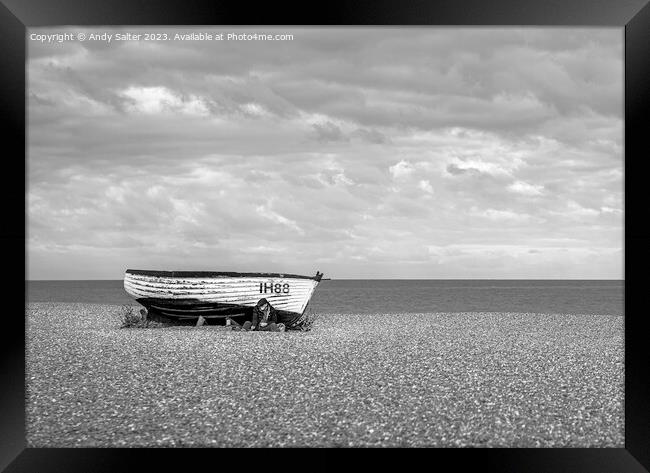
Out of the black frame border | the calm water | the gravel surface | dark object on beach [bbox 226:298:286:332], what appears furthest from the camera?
the calm water

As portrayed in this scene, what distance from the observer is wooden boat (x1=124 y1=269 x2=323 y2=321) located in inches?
747

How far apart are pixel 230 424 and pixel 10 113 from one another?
4733 mm

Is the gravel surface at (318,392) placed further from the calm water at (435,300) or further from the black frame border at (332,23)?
the calm water at (435,300)

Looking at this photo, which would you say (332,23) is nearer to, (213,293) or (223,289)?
(223,289)

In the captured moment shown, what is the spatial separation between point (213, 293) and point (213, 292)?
4cm

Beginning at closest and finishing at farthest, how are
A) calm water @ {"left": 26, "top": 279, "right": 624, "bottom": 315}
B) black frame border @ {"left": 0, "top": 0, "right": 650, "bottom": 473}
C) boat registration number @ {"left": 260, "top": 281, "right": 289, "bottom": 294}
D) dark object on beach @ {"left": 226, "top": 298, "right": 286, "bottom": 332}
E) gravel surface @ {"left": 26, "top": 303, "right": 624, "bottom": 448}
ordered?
black frame border @ {"left": 0, "top": 0, "right": 650, "bottom": 473}, gravel surface @ {"left": 26, "top": 303, "right": 624, "bottom": 448}, dark object on beach @ {"left": 226, "top": 298, "right": 286, "bottom": 332}, boat registration number @ {"left": 260, "top": 281, "right": 289, "bottom": 294}, calm water @ {"left": 26, "top": 279, "right": 624, "bottom": 315}

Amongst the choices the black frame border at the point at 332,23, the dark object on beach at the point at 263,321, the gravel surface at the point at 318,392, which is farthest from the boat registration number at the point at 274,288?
the black frame border at the point at 332,23

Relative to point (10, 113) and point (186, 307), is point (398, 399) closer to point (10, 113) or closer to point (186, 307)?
point (10, 113)

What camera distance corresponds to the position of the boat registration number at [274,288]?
755 inches

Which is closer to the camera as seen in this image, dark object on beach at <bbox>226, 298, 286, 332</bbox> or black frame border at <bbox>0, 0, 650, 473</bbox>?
black frame border at <bbox>0, 0, 650, 473</bbox>

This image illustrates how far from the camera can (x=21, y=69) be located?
6434 millimetres

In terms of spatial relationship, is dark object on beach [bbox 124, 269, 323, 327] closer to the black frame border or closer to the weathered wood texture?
the weathered wood texture

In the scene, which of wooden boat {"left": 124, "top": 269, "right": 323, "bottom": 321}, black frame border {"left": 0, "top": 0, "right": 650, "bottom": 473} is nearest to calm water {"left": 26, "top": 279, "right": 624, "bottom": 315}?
wooden boat {"left": 124, "top": 269, "right": 323, "bottom": 321}

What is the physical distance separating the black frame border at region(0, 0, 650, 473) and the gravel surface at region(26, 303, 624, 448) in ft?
4.09
